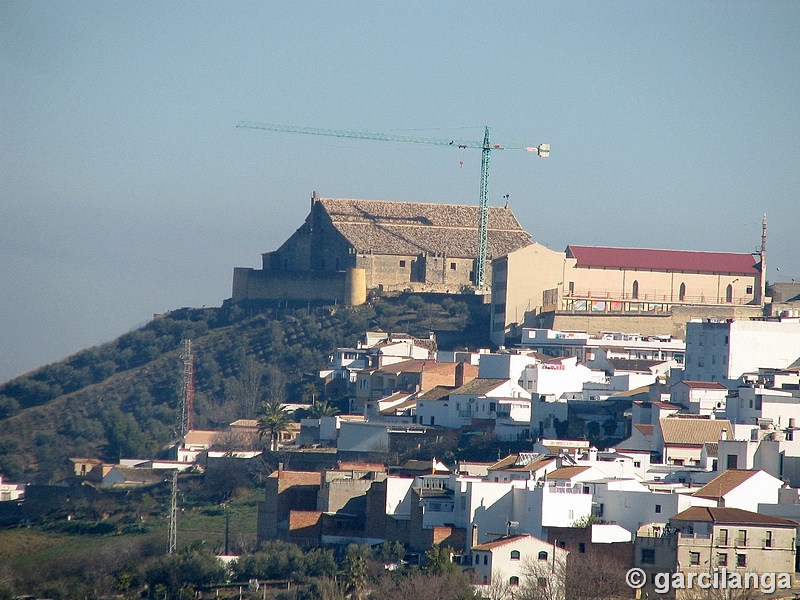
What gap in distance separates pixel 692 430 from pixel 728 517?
11.5 metres

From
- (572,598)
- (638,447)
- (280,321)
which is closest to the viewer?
(572,598)

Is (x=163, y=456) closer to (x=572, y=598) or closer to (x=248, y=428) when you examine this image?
(x=248, y=428)

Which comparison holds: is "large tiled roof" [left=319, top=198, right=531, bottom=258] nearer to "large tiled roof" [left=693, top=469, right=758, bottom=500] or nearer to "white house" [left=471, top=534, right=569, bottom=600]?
"large tiled roof" [left=693, top=469, right=758, bottom=500]

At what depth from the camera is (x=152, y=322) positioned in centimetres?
10481

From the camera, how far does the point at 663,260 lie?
9531cm

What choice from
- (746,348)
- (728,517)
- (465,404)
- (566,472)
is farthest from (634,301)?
(728,517)

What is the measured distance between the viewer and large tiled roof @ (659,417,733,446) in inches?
2338

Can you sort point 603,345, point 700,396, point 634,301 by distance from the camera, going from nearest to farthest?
1. point 700,396
2. point 603,345
3. point 634,301

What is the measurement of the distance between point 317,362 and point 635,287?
646 inches

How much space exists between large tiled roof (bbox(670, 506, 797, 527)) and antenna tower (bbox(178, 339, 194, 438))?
38.1 m

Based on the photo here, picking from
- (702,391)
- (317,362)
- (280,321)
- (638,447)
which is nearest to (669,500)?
(638,447)

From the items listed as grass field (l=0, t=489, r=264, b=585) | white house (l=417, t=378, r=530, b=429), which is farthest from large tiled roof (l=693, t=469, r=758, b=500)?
white house (l=417, t=378, r=530, b=429)

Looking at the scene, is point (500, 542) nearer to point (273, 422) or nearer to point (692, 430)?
point (692, 430)

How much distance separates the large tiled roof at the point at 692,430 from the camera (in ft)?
195
